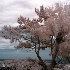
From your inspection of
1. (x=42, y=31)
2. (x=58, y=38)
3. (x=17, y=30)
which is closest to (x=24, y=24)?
(x=17, y=30)

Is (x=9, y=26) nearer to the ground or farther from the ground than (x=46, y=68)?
farther from the ground

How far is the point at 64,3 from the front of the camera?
29.3m

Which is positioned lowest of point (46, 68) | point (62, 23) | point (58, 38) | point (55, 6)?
point (46, 68)

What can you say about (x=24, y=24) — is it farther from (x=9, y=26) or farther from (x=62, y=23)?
(x=62, y=23)

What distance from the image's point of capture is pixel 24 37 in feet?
103

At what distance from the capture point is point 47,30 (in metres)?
28.7

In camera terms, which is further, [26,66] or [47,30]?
[26,66]

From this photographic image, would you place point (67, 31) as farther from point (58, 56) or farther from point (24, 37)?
point (24, 37)

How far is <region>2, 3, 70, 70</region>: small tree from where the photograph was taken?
28234 mm

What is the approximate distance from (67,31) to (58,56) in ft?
14.0

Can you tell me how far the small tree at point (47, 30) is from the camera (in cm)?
2823

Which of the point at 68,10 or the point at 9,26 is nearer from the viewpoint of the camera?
the point at 68,10

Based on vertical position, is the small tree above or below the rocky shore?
above

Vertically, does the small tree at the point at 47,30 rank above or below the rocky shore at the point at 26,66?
above
